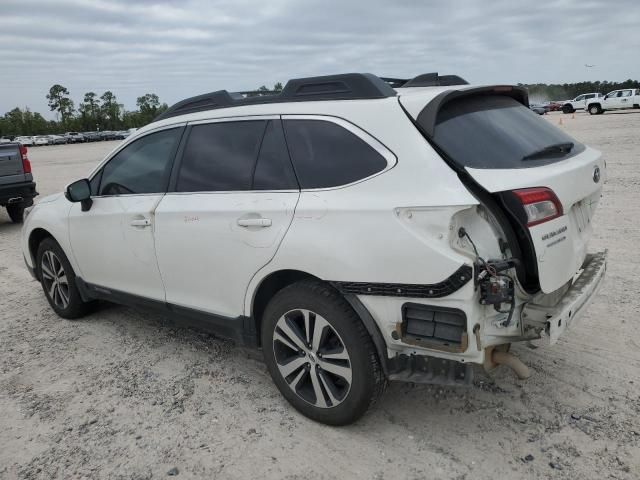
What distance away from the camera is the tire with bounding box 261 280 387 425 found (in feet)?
9.36

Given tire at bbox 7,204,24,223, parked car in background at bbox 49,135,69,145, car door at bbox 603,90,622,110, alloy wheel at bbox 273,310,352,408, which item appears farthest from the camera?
parked car in background at bbox 49,135,69,145

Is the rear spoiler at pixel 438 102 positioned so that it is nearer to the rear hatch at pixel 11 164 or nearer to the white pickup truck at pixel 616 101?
the rear hatch at pixel 11 164

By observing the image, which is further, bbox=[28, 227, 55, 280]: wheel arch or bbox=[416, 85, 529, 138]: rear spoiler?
bbox=[28, 227, 55, 280]: wheel arch

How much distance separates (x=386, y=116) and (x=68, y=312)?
147 inches

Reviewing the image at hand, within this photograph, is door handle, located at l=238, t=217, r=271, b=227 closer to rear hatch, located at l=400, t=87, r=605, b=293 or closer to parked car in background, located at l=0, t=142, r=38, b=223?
rear hatch, located at l=400, t=87, r=605, b=293

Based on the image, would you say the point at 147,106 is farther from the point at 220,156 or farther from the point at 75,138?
the point at 220,156

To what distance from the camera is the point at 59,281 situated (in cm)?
506

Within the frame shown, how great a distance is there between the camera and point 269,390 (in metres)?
3.59

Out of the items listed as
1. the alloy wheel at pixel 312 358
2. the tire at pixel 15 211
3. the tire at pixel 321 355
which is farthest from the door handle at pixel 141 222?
the tire at pixel 15 211

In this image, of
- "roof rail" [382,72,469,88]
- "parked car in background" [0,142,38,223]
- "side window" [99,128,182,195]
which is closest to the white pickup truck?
"parked car in background" [0,142,38,223]

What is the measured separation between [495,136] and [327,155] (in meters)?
0.91

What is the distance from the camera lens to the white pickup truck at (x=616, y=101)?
1463 inches

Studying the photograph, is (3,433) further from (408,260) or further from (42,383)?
(408,260)

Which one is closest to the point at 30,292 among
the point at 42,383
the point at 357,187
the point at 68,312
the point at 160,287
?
the point at 68,312
